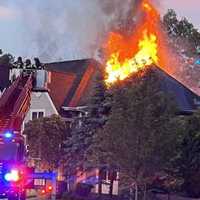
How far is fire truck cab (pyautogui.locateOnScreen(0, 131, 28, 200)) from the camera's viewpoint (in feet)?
69.4

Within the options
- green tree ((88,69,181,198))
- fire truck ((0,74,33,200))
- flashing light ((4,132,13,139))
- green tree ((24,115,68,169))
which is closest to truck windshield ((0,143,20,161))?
fire truck ((0,74,33,200))

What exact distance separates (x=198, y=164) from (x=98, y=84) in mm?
6631

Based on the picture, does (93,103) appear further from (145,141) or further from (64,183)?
(145,141)

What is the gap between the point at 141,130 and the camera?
84.4ft

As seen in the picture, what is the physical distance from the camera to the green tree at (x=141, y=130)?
25719mm

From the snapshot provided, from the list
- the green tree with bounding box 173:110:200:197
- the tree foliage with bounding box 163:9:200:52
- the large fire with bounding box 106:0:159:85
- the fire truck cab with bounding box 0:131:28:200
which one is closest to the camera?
the fire truck cab with bounding box 0:131:28:200

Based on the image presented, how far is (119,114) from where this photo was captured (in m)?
26.1

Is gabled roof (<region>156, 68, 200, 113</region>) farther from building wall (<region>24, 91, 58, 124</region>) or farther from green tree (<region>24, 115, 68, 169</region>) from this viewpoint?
A: building wall (<region>24, 91, 58, 124</region>)

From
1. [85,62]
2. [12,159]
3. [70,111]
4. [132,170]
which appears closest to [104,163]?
[132,170]

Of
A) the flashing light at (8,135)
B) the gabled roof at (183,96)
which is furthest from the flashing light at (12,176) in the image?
the gabled roof at (183,96)

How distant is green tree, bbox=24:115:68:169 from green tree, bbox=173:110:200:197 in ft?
32.0

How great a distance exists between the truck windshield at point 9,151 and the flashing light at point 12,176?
41 centimetres

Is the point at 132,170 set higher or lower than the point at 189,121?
lower

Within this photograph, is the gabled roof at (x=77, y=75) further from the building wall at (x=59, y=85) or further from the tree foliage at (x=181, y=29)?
the tree foliage at (x=181, y=29)
